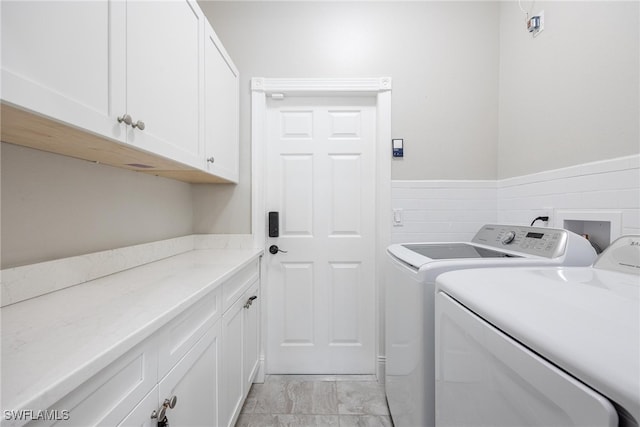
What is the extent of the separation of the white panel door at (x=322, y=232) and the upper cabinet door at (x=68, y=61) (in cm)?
119

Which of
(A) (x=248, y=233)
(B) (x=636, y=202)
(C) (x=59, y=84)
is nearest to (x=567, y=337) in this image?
(B) (x=636, y=202)

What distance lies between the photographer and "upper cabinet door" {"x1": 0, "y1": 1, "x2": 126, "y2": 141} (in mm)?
558

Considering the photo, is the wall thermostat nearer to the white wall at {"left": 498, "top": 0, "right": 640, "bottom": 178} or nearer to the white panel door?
the white panel door

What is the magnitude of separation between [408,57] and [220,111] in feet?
4.51

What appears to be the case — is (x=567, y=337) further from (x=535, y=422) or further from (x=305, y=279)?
(x=305, y=279)

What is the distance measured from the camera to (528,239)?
1218mm

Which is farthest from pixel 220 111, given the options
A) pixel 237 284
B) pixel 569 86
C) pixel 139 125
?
pixel 569 86

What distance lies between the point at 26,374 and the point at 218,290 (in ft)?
2.29

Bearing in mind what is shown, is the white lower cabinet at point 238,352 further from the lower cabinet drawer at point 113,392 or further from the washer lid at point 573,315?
the washer lid at point 573,315

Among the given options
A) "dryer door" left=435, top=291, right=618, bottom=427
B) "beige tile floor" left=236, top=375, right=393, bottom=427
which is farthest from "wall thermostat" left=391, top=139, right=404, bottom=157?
"beige tile floor" left=236, top=375, right=393, bottom=427

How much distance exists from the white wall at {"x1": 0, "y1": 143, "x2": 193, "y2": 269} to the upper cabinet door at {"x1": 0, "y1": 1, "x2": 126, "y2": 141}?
35 cm

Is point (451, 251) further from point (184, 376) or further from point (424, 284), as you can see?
point (184, 376)

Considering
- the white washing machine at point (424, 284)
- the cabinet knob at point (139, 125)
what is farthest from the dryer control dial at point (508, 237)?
the cabinet knob at point (139, 125)

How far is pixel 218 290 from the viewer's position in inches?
44.9
